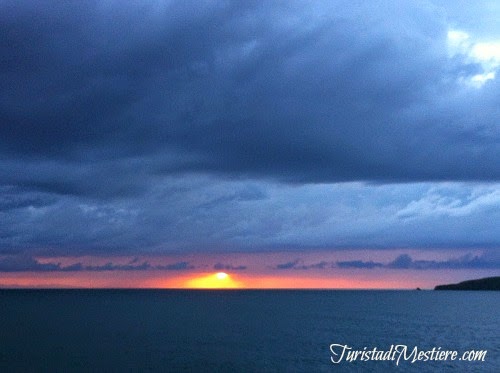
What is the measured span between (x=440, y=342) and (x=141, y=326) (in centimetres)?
6602

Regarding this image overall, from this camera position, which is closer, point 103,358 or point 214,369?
point 214,369

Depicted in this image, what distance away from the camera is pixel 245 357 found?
272 ft

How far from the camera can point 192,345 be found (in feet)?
314

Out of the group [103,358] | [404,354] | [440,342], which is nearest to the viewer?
Answer: [103,358]

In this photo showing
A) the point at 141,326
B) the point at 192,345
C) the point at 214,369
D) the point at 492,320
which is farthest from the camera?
the point at 492,320

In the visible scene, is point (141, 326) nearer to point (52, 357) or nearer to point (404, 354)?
point (52, 357)

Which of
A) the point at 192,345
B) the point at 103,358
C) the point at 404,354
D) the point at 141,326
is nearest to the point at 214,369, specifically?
the point at 103,358

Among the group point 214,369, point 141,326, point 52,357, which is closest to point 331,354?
point 214,369

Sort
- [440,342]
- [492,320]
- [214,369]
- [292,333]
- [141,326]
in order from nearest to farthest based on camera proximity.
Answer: [214,369] < [440,342] < [292,333] < [141,326] < [492,320]

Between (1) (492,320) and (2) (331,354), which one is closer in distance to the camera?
(2) (331,354)

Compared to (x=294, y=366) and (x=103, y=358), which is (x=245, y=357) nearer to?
(x=294, y=366)

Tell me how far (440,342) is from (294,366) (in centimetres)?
4019

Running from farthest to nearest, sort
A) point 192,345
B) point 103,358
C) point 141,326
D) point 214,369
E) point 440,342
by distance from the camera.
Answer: point 141,326 < point 440,342 < point 192,345 < point 103,358 < point 214,369

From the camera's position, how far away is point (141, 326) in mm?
132750
